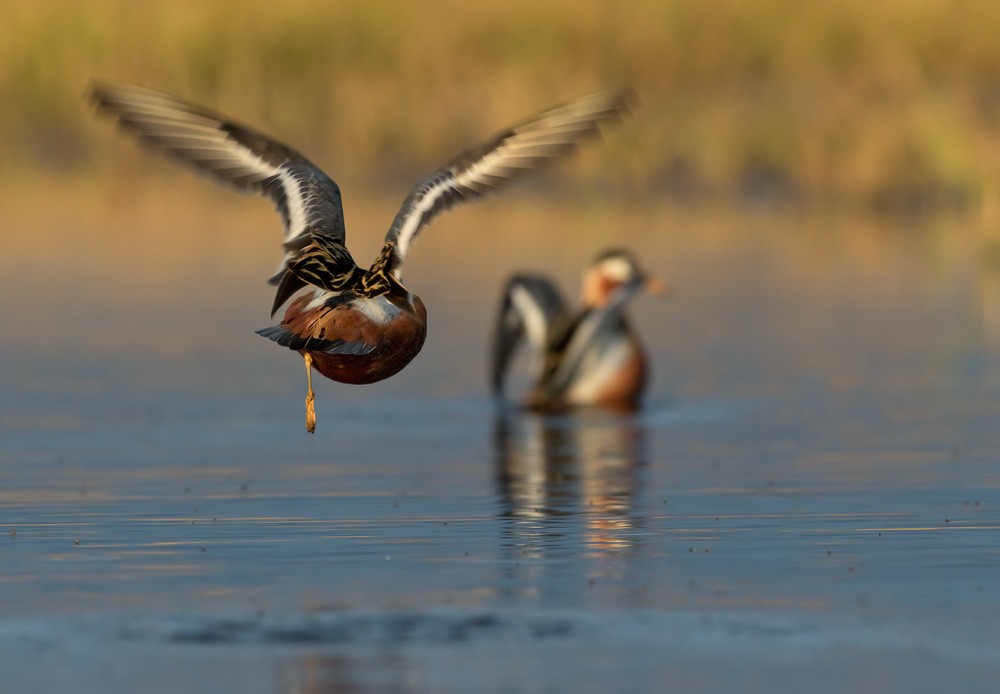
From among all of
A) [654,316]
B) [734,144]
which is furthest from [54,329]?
Result: [734,144]

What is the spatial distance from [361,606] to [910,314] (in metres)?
10.9

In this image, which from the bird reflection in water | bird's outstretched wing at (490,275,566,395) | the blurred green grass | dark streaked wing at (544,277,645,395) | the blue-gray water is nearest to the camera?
the blue-gray water

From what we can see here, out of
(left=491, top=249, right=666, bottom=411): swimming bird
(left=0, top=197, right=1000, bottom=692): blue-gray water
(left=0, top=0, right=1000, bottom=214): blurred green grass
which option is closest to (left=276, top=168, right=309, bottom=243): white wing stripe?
(left=0, top=197, right=1000, bottom=692): blue-gray water

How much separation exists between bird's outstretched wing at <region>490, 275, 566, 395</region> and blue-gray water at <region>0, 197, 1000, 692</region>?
1.56ft

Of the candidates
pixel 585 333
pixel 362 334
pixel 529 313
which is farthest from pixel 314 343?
pixel 529 313

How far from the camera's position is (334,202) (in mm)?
9758

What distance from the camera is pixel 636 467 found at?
38.1ft

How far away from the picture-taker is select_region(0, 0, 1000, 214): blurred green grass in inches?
1127

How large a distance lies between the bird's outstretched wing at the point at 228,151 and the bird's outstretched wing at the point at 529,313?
17.5ft

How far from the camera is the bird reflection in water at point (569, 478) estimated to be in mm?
9422

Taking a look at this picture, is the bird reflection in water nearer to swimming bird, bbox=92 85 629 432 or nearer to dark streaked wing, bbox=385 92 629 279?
swimming bird, bbox=92 85 629 432

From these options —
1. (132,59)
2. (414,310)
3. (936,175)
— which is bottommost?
(414,310)

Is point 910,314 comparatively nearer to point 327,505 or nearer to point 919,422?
point 919,422

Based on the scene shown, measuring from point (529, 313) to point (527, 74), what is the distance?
46.2 feet
